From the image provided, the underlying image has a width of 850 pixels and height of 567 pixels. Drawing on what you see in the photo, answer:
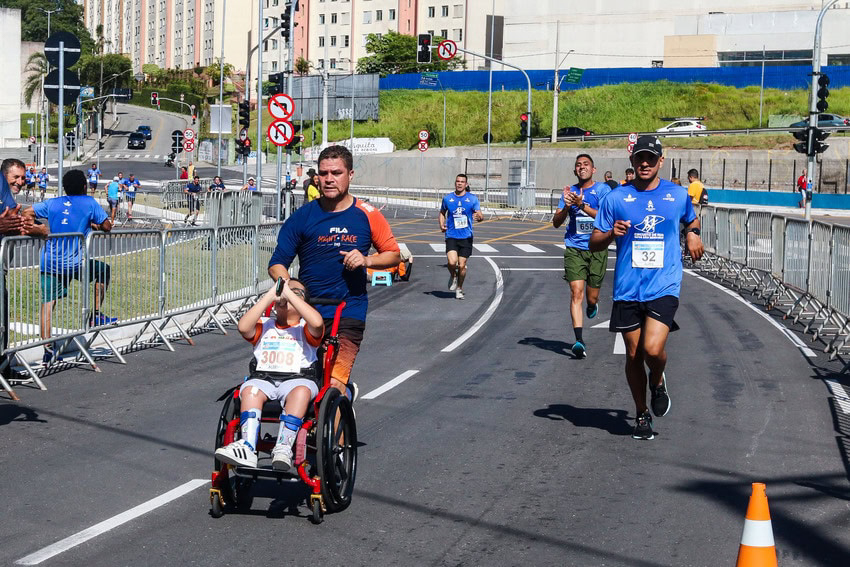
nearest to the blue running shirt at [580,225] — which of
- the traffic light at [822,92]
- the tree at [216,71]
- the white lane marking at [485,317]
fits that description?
the white lane marking at [485,317]

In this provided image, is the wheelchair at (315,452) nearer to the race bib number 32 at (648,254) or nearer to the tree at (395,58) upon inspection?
the race bib number 32 at (648,254)

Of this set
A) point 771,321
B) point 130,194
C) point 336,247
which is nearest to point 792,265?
point 771,321

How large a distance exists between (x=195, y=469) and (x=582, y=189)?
23.0ft

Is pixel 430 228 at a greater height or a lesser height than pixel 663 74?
lesser

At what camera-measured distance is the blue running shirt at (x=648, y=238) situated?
27.5ft

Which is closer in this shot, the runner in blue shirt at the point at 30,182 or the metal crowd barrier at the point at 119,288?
the metal crowd barrier at the point at 119,288

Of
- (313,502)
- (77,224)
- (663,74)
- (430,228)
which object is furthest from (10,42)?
(313,502)

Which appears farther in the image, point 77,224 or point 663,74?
point 663,74

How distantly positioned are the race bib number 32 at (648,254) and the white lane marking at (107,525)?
349 centimetres

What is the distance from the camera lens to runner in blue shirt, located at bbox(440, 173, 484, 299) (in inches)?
742

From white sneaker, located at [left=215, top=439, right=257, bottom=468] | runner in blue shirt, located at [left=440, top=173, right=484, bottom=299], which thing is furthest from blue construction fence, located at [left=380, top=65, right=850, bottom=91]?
white sneaker, located at [left=215, top=439, right=257, bottom=468]

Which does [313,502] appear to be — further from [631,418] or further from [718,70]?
[718,70]

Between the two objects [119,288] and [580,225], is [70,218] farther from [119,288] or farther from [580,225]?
[580,225]

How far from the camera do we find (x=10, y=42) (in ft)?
351
